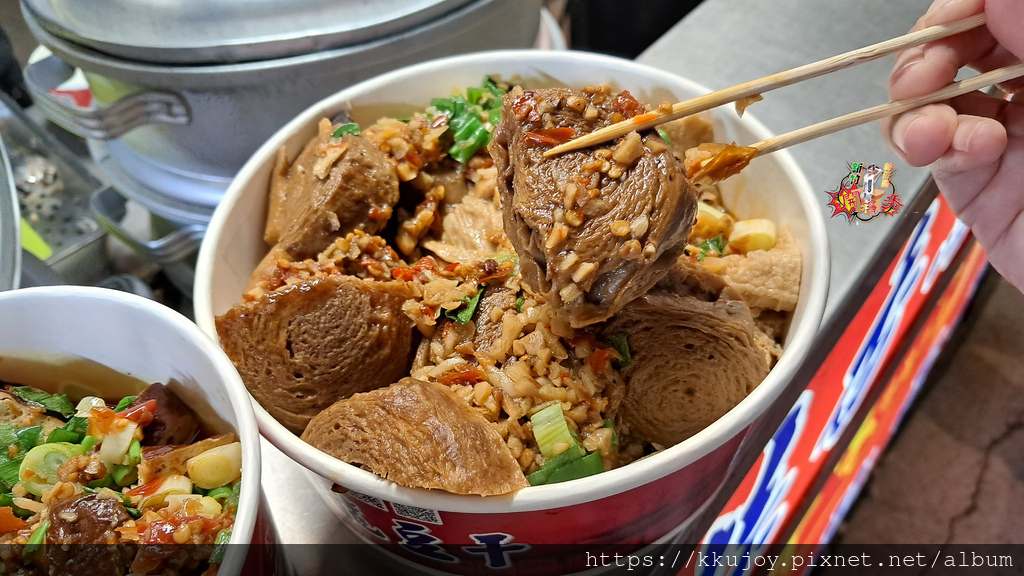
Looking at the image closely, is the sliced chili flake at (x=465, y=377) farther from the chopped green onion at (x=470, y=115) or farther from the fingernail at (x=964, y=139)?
the fingernail at (x=964, y=139)

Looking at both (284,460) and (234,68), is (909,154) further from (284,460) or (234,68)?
(234,68)

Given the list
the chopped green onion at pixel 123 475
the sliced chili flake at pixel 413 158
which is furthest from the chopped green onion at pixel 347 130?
the chopped green onion at pixel 123 475

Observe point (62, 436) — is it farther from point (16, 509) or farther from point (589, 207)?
point (589, 207)

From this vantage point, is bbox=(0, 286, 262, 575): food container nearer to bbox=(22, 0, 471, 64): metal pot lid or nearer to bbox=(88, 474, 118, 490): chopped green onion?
bbox=(88, 474, 118, 490): chopped green onion

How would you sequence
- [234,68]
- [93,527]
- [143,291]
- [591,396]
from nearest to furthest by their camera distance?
[93,527] < [591,396] < [234,68] < [143,291]

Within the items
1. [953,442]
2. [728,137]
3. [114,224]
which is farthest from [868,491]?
[114,224]

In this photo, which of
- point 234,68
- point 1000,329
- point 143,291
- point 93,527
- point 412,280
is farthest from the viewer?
point 1000,329

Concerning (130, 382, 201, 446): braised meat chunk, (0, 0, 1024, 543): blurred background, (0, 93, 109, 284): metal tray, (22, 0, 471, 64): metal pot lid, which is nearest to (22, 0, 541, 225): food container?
(22, 0, 471, 64): metal pot lid
